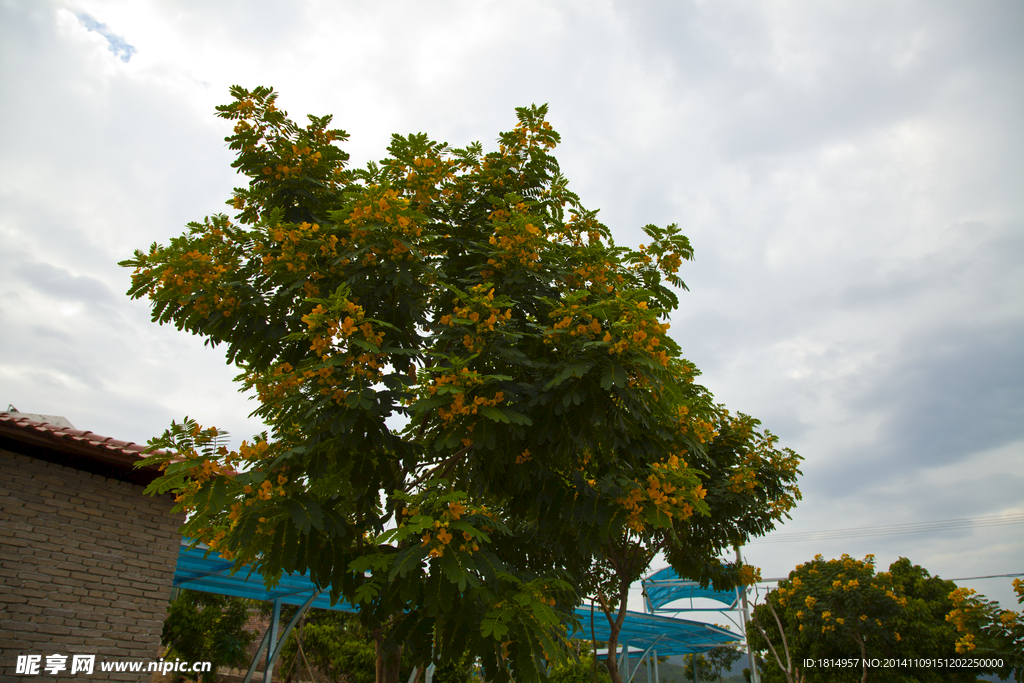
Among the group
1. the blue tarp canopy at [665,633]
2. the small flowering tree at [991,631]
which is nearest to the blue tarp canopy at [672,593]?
the blue tarp canopy at [665,633]

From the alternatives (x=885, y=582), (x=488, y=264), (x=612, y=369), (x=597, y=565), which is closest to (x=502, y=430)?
(x=612, y=369)

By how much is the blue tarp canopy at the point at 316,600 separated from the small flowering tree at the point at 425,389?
58 cm

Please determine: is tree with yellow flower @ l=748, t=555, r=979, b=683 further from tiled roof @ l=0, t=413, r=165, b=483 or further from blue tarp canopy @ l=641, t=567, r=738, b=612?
tiled roof @ l=0, t=413, r=165, b=483

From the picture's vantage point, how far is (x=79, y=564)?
584 centimetres

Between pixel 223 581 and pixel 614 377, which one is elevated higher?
pixel 614 377

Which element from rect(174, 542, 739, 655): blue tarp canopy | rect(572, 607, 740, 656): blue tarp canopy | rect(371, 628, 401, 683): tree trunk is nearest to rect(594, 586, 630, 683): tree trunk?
rect(174, 542, 739, 655): blue tarp canopy

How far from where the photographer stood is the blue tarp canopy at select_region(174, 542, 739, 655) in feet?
32.2

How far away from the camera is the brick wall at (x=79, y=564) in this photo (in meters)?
5.43

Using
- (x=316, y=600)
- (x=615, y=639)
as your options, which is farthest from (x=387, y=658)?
(x=316, y=600)

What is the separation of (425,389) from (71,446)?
13.0 ft

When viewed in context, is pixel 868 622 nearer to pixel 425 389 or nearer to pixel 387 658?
pixel 387 658

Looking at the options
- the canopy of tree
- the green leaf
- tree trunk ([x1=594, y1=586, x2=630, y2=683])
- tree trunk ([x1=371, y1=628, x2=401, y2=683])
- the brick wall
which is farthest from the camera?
the canopy of tree

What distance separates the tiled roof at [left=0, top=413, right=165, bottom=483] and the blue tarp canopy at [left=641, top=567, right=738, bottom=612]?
543 inches

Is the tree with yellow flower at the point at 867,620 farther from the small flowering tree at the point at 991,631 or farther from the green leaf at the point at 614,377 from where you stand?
the green leaf at the point at 614,377
